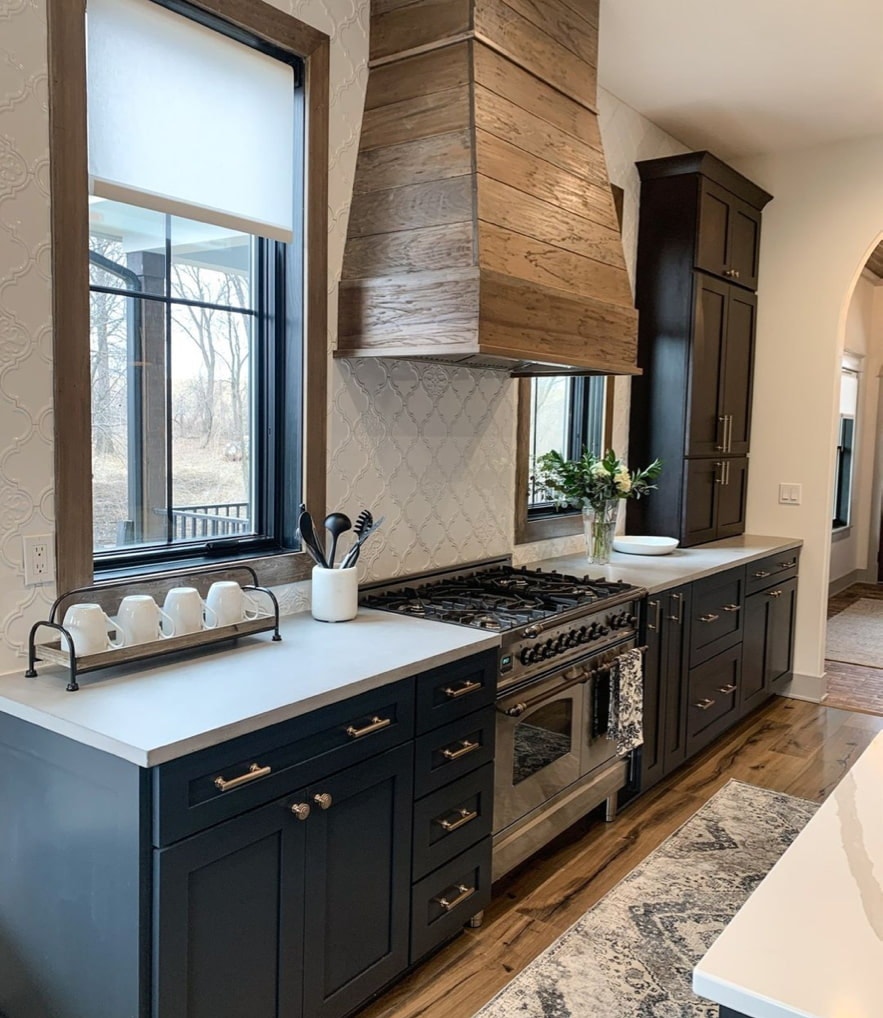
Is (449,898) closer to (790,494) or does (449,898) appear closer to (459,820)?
(459,820)

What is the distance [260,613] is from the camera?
2.50 m

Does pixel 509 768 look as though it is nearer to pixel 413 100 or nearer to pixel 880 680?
pixel 413 100

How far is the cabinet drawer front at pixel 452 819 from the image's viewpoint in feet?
7.38

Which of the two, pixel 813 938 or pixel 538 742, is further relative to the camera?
pixel 538 742

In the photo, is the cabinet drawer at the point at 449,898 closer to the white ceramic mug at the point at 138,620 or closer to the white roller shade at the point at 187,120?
the white ceramic mug at the point at 138,620


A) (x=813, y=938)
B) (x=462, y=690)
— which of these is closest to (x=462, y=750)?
(x=462, y=690)

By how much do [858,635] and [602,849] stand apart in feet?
→ 13.9

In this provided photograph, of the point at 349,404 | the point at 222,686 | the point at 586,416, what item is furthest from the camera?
the point at 586,416

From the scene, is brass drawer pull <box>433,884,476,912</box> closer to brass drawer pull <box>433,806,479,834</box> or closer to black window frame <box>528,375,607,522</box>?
brass drawer pull <box>433,806,479,834</box>

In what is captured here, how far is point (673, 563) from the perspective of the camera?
3.95 metres

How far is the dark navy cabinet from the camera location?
160cm

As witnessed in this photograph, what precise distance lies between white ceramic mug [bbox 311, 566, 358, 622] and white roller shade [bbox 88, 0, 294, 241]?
3.36ft

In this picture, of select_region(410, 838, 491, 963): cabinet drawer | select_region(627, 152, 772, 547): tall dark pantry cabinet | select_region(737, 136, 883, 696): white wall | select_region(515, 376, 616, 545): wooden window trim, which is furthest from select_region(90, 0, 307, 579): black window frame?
select_region(737, 136, 883, 696): white wall

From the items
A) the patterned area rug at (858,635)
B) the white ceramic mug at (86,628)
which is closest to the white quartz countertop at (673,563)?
the patterned area rug at (858,635)
